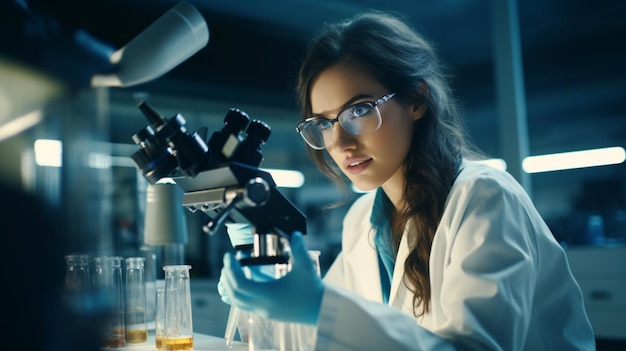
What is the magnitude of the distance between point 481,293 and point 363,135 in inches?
22.9

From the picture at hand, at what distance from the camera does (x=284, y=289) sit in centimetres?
107

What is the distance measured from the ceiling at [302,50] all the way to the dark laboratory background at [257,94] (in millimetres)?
18

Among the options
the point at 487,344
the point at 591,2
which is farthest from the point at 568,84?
the point at 487,344

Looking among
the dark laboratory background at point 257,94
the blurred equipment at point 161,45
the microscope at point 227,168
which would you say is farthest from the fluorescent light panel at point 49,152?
the blurred equipment at point 161,45

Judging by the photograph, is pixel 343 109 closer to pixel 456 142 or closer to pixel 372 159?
pixel 372 159

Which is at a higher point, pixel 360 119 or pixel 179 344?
pixel 360 119

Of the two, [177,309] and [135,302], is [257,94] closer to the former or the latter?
[135,302]

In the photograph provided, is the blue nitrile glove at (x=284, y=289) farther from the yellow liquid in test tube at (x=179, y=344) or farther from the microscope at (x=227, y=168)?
the yellow liquid in test tube at (x=179, y=344)

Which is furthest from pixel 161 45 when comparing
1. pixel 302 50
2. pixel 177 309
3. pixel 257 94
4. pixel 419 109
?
pixel 257 94

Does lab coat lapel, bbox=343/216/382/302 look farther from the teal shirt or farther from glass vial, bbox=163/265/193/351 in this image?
glass vial, bbox=163/265/193/351

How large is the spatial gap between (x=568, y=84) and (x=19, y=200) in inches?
350

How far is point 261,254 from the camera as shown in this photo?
1088 mm

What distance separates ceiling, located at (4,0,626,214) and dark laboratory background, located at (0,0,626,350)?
0.7 inches

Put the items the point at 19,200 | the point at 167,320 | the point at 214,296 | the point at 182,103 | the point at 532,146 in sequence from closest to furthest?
the point at 19,200 → the point at 167,320 → the point at 214,296 → the point at 182,103 → the point at 532,146
